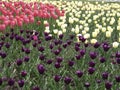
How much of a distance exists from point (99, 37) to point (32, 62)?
9.52 feet

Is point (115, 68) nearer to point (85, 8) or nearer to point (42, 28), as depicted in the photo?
point (42, 28)

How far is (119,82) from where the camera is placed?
5.02 metres

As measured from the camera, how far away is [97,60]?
6242 millimetres

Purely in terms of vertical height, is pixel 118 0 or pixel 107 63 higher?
pixel 107 63

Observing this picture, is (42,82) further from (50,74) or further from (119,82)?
(119,82)

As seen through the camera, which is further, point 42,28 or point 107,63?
point 42,28

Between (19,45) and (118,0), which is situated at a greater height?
(19,45)

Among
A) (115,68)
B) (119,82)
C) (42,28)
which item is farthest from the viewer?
(42,28)

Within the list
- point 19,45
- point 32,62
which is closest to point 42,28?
point 19,45

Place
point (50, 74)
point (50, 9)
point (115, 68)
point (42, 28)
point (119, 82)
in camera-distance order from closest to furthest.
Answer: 1. point (119, 82)
2. point (50, 74)
3. point (115, 68)
4. point (42, 28)
5. point (50, 9)

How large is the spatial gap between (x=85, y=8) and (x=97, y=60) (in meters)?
8.02

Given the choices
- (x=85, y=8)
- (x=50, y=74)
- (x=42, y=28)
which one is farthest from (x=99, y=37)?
(x=85, y=8)

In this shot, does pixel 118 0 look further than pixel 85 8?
Yes

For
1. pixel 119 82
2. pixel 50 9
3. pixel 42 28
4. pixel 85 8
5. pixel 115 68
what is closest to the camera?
pixel 119 82
